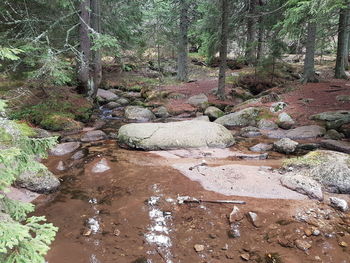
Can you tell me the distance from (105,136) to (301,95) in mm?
9478

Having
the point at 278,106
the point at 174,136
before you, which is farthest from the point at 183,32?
the point at 174,136

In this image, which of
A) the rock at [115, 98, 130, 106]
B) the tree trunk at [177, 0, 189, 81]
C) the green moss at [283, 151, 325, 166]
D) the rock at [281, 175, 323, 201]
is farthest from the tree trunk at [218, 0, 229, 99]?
the rock at [281, 175, 323, 201]

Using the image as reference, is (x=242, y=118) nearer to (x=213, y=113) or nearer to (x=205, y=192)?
(x=213, y=113)

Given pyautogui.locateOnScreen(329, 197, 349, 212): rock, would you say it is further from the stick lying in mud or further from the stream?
the stick lying in mud

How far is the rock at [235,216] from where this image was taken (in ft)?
17.0

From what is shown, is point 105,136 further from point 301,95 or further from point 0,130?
point 301,95

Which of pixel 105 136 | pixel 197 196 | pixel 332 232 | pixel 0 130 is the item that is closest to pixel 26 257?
pixel 0 130

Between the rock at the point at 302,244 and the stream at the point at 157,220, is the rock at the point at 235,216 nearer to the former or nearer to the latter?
the stream at the point at 157,220

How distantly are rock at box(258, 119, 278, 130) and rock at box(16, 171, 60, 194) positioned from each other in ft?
27.3

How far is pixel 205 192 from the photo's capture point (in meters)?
6.20

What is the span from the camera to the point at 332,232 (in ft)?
15.7

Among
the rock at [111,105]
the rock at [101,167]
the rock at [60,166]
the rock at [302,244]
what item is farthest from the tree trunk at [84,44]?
the rock at [302,244]

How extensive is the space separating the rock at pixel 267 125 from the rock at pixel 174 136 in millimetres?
2637

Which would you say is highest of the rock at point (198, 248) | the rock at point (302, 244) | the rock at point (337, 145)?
the rock at point (337, 145)
